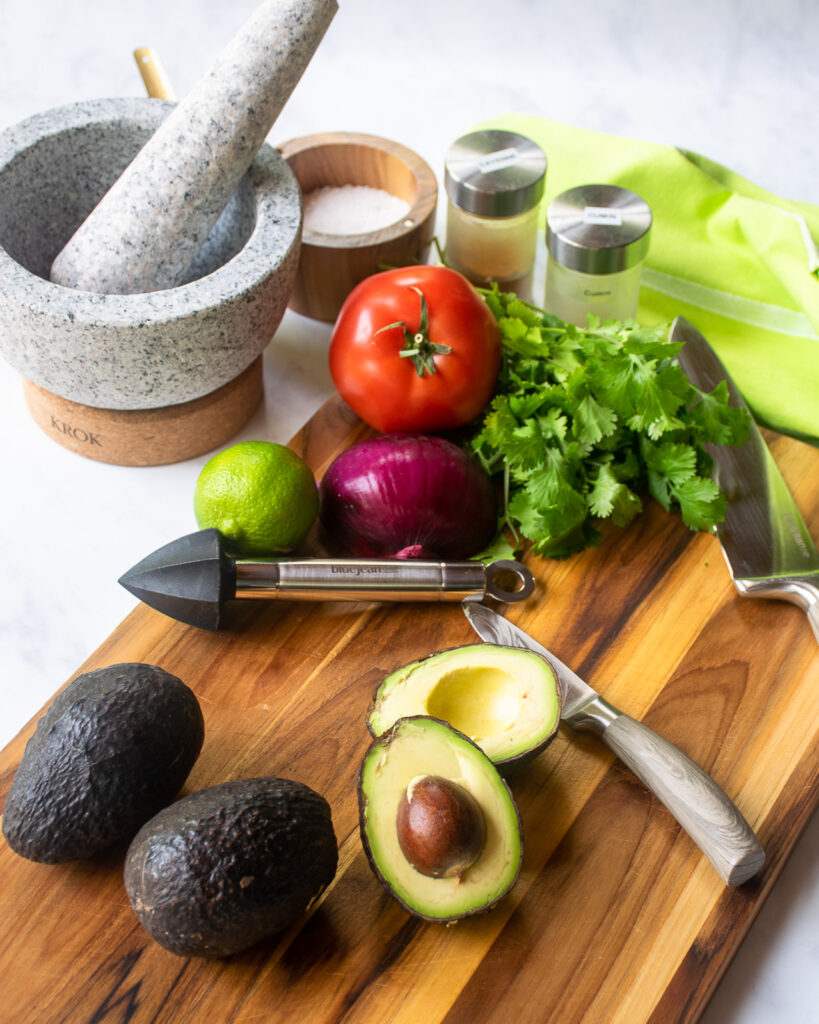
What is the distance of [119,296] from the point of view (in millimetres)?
1154

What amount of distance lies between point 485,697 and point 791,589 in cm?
40

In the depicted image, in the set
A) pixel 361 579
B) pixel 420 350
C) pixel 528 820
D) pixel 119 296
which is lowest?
pixel 528 820

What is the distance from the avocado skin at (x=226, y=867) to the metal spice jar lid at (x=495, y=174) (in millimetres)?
855

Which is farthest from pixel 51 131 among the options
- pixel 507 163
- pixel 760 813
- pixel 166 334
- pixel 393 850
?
pixel 760 813

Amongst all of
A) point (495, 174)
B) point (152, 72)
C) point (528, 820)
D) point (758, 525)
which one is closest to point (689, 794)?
point (528, 820)

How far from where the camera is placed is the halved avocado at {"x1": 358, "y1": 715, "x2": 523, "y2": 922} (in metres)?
0.87

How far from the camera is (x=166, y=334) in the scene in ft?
3.76

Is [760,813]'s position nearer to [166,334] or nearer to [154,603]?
→ [154,603]

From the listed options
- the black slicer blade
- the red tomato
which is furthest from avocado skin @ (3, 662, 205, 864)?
the red tomato

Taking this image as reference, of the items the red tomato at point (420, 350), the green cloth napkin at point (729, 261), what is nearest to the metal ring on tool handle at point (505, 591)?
the red tomato at point (420, 350)

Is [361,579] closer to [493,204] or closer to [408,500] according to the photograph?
[408,500]

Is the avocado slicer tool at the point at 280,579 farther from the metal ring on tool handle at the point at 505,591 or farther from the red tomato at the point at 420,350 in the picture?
the red tomato at the point at 420,350

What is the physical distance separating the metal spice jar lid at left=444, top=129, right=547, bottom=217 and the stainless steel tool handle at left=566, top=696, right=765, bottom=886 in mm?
705

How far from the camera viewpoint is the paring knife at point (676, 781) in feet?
3.10
